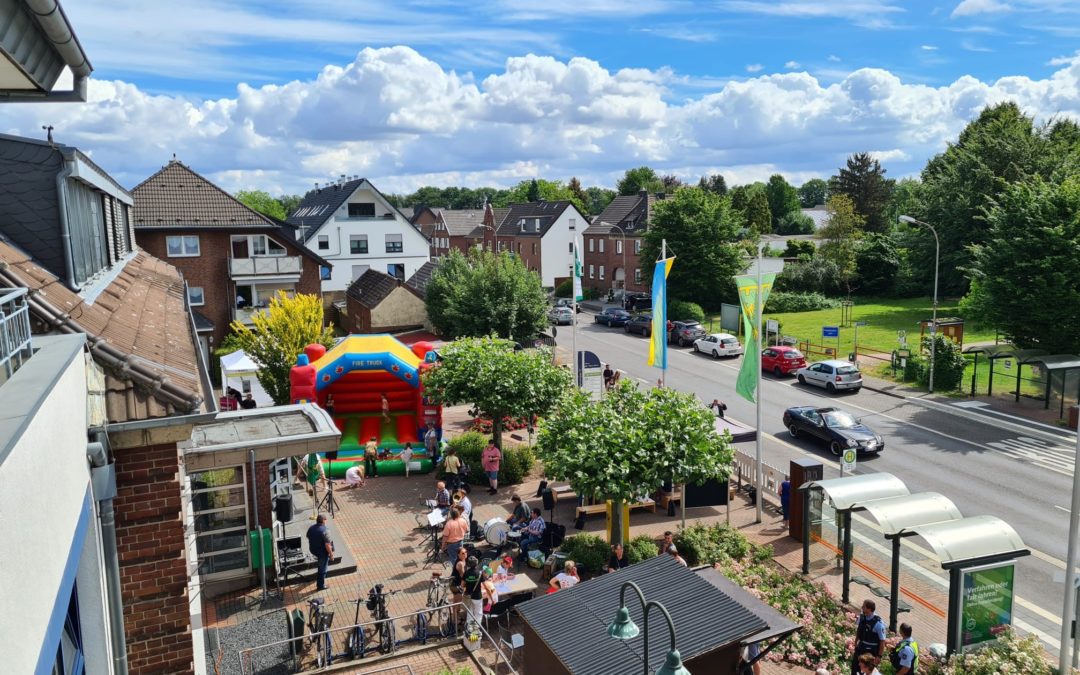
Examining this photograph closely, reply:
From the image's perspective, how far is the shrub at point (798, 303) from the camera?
55438 millimetres

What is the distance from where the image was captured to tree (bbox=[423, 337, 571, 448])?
2073 centimetres

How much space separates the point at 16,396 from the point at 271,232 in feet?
123

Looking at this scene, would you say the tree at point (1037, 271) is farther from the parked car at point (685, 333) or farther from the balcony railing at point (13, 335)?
the balcony railing at point (13, 335)

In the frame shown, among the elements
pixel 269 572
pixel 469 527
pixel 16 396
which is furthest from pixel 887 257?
pixel 16 396

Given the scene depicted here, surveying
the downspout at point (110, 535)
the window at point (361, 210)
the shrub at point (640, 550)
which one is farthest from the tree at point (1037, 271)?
the window at point (361, 210)

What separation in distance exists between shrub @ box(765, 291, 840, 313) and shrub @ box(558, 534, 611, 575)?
41.9 metres

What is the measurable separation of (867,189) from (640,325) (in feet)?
145

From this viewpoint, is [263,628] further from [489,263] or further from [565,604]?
[489,263]

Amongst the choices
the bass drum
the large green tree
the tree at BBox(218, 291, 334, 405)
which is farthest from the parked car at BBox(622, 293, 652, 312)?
the bass drum

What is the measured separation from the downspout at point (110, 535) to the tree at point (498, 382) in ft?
46.1

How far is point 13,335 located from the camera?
16.2 ft

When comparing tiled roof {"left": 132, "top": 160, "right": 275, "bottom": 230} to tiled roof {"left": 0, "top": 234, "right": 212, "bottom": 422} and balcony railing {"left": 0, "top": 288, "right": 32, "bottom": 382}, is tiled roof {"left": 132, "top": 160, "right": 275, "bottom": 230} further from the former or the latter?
balcony railing {"left": 0, "top": 288, "right": 32, "bottom": 382}

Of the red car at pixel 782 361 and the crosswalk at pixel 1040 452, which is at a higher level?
the red car at pixel 782 361

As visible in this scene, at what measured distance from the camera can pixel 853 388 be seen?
32.0 m
